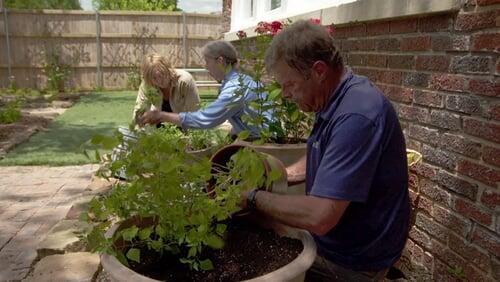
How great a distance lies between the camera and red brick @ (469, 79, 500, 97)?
175 cm

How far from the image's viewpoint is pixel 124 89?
45.7 feet

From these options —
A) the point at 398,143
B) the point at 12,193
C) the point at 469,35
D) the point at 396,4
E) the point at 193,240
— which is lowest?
the point at 12,193

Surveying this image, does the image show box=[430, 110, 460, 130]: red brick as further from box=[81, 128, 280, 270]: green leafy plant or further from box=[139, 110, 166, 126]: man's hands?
box=[139, 110, 166, 126]: man's hands

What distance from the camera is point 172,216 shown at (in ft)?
4.23

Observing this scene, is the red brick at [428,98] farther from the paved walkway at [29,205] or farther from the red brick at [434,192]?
the paved walkway at [29,205]

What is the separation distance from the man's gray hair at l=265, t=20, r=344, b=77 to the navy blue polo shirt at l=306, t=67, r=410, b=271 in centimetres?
12

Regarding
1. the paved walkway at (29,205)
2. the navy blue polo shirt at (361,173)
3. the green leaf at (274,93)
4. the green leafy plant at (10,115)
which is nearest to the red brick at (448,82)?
the navy blue polo shirt at (361,173)

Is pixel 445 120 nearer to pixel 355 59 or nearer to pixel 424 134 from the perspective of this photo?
pixel 424 134

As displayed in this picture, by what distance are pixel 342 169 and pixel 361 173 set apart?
65mm

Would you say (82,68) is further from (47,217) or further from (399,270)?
(399,270)

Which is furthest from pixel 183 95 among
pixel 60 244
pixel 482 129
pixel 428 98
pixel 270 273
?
pixel 270 273

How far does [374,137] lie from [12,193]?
13.0 ft

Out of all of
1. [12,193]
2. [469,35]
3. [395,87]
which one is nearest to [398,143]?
[469,35]

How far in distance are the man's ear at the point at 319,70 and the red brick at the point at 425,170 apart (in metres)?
0.89
